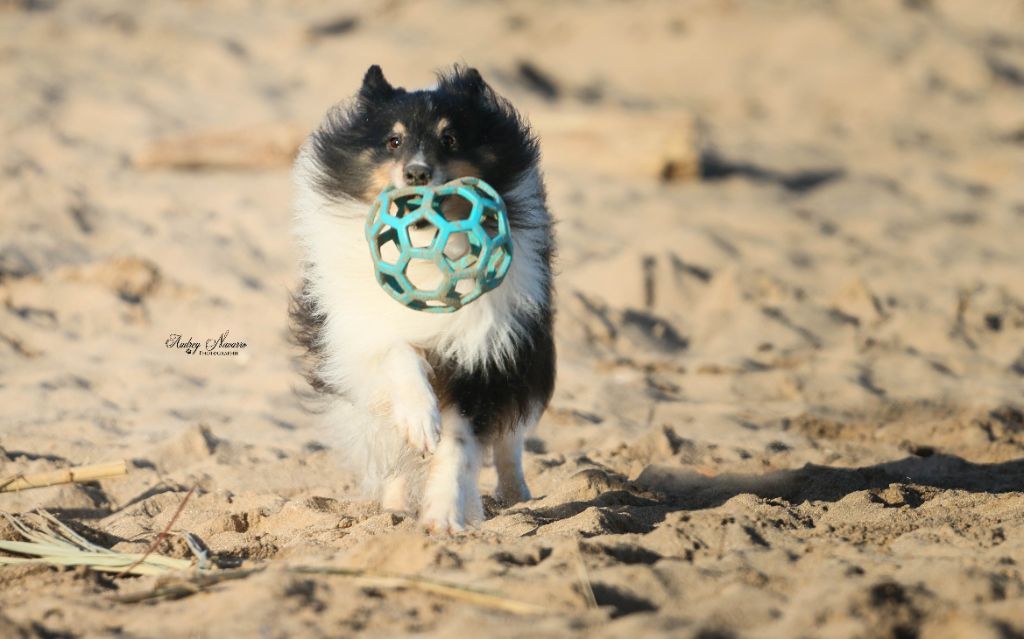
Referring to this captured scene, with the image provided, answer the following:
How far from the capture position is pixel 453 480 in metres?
4.10

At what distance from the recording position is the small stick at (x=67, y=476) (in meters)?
3.93

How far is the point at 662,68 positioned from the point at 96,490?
35.1 feet

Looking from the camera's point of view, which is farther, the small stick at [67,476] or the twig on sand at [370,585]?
the small stick at [67,476]

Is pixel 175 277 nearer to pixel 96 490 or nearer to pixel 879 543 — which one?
pixel 96 490


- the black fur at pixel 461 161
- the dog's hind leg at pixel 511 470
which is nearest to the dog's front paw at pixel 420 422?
the black fur at pixel 461 161

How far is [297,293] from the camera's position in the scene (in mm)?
4996

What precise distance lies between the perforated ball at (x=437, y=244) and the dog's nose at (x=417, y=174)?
0.09 meters

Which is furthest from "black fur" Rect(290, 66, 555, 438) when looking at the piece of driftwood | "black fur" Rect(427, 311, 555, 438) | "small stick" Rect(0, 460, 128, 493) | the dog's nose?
the piece of driftwood

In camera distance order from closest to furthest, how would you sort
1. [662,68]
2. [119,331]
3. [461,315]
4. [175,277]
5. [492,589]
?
1. [492,589]
2. [461,315]
3. [119,331]
4. [175,277]
5. [662,68]

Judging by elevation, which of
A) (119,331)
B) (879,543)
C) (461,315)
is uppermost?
(461,315)

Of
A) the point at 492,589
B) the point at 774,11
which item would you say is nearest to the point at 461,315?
the point at 492,589
